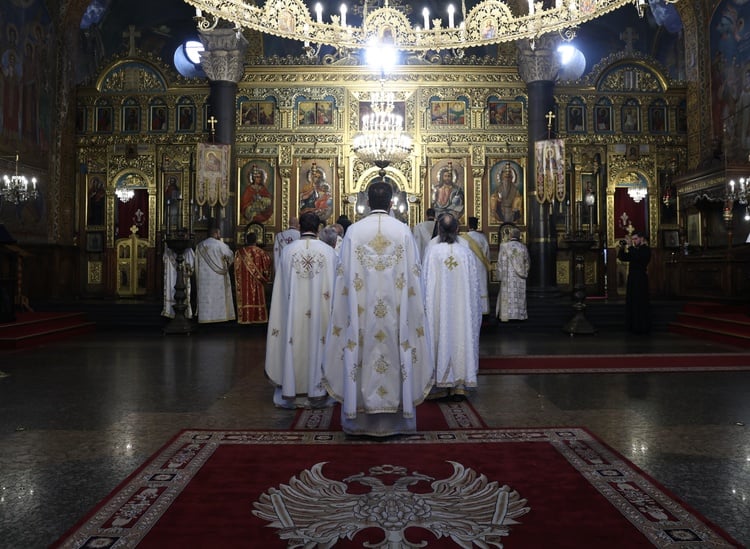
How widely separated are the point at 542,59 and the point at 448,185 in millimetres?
4251

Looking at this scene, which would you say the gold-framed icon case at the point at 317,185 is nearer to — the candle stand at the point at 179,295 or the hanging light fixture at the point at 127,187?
the hanging light fixture at the point at 127,187

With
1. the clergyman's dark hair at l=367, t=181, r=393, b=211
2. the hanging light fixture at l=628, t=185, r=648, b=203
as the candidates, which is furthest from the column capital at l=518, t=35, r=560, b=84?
the clergyman's dark hair at l=367, t=181, r=393, b=211

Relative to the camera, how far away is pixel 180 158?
17812 mm

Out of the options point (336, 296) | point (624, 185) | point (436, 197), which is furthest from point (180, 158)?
point (336, 296)

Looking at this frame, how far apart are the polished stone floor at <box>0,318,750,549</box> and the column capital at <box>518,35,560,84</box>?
32.5 feet

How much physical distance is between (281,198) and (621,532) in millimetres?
15692

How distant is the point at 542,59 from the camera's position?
1677 centimetres

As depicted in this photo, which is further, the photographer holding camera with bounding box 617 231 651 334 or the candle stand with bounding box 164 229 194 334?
the candle stand with bounding box 164 229 194 334

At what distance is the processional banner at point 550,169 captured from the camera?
53.1ft

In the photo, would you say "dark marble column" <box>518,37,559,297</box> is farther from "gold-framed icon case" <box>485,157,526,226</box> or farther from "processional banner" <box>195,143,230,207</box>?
"processional banner" <box>195,143,230,207</box>

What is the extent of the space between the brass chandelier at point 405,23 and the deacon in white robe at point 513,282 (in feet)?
16.9

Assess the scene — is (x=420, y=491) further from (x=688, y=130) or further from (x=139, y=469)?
(x=688, y=130)

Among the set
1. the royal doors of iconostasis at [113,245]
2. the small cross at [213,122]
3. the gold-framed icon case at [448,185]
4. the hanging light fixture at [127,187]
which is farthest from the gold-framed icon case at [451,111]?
the hanging light fixture at [127,187]

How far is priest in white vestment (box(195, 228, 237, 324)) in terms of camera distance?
12859 mm
